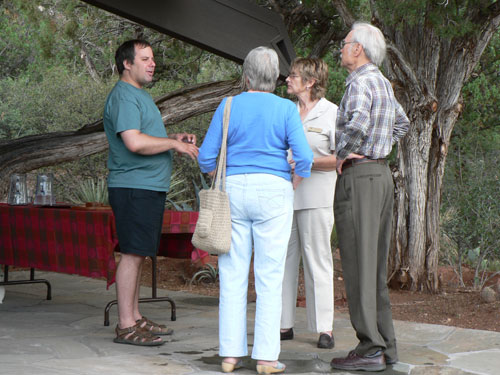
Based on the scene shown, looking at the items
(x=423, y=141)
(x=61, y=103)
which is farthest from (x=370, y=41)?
(x=61, y=103)

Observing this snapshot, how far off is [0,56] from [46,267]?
20893 mm

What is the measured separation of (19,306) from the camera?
6000 mm

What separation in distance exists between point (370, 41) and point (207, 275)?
14.4 feet

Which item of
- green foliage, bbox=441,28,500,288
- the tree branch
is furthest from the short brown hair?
green foliage, bbox=441,28,500,288

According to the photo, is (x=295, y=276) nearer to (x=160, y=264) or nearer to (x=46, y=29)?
(x=160, y=264)

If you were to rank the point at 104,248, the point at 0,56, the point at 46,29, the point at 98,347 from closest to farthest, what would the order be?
1. the point at 98,347
2. the point at 104,248
3. the point at 46,29
4. the point at 0,56

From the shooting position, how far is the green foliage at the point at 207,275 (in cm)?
777

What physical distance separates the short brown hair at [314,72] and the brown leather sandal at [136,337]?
6.05 feet

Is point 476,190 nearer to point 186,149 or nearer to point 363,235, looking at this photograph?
point 363,235

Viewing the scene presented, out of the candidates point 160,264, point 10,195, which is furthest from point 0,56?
point 10,195

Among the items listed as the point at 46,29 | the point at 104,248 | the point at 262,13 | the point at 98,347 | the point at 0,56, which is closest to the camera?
the point at 98,347

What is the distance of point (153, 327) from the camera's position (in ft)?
15.7

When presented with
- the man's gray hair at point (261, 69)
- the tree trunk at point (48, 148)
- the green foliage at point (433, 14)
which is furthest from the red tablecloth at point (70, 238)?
the green foliage at point (433, 14)

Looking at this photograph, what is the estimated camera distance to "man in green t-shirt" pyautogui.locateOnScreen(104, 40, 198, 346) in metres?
4.39
